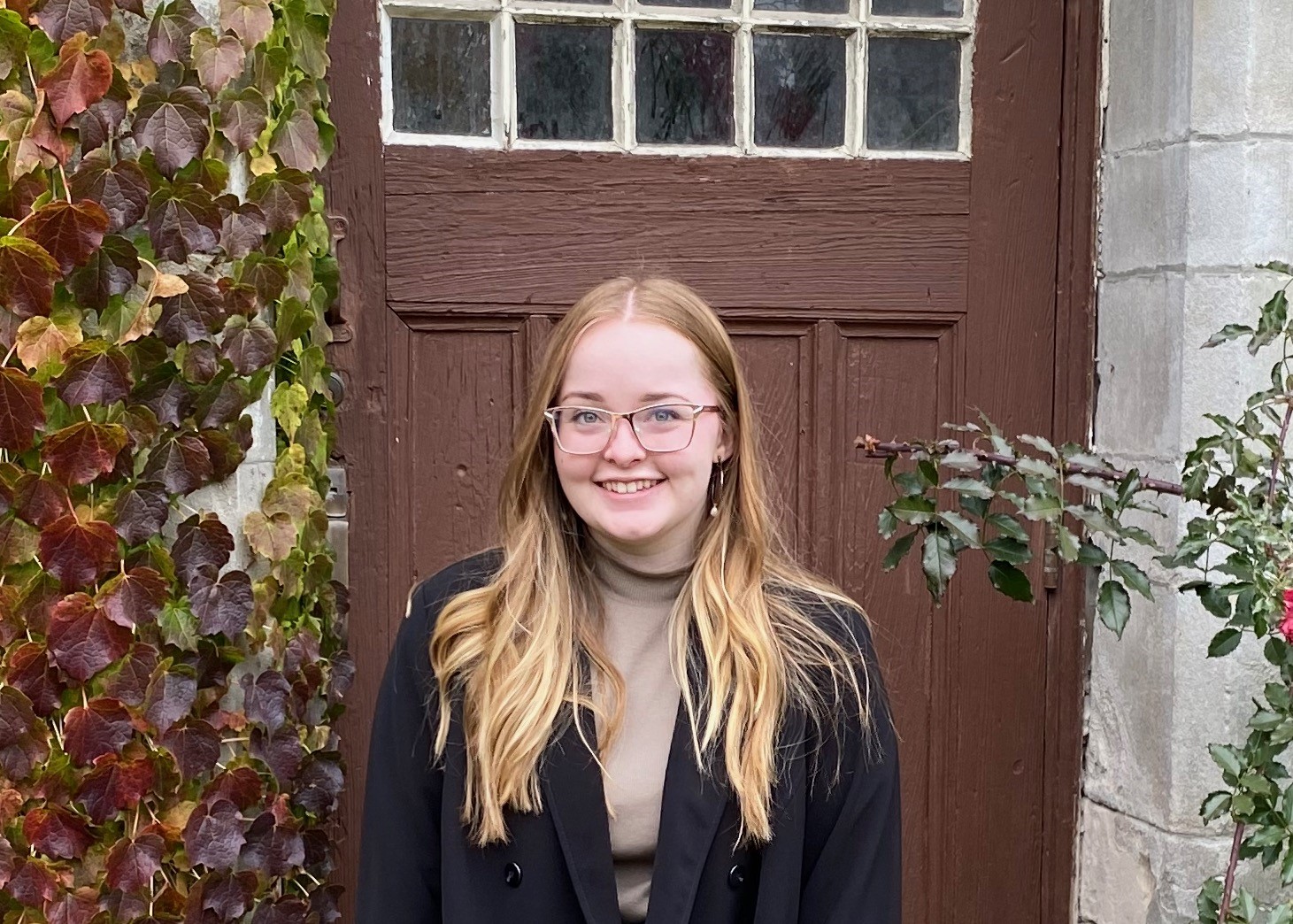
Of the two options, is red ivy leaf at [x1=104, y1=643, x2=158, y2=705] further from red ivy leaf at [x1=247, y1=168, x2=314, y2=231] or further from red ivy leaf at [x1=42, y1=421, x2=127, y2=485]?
red ivy leaf at [x1=247, y1=168, x2=314, y2=231]

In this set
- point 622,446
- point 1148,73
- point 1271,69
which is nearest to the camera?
point 622,446

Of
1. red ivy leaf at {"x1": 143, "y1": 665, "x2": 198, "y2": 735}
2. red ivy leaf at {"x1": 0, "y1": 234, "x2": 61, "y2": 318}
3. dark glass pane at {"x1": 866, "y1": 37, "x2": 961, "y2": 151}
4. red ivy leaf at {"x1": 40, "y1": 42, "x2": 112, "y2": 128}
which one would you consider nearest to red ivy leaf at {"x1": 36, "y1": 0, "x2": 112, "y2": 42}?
red ivy leaf at {"x1": 40, "y1": 42, "x2": 112, "y2": 128}

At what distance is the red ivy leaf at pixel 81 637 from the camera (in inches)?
62.6

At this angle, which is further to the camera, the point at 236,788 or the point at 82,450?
the point at 236,788

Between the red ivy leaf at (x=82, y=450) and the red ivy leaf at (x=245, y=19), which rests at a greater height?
the red ivy leaf at (x=245, y=19)

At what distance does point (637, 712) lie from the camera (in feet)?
5.41

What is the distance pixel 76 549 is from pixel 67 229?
403 mm

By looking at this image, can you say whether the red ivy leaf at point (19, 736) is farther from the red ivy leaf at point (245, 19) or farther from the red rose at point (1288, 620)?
the red rose at point (1288, 620)

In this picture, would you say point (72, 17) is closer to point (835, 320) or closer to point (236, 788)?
point (236, 788)

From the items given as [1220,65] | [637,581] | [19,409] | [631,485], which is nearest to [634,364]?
[631,485]

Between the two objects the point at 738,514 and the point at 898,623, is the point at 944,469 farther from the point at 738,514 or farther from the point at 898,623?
the point at 738,514

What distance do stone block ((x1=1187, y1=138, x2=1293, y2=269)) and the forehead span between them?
101 cm

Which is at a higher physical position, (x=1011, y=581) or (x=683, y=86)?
(x=683, y=86)

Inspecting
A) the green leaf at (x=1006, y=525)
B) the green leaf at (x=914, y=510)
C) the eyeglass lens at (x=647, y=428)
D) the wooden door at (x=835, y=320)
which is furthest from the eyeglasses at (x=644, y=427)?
the wooden door at (x=835, y=320)
